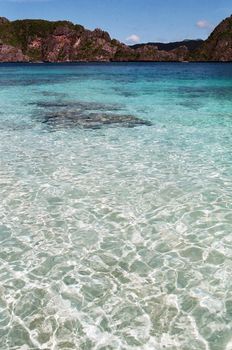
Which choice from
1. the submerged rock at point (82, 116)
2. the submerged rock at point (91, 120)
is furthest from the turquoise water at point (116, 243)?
the submerged rock at point (82, 116)

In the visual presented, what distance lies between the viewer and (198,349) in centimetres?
693

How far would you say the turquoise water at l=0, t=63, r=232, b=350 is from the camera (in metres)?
7.46

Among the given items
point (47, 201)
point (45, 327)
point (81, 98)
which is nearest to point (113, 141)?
point (47, 201)

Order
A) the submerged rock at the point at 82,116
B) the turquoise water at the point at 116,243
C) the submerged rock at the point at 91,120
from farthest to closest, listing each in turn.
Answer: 1. the submerged rock at the point at 82,116
2. the submerged rock at the point at 91,120
3. the turquoise water at the point at 116,243

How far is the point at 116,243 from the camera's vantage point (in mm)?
10672

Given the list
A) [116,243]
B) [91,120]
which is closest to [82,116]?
[91,120]

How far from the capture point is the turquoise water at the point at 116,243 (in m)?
7.46

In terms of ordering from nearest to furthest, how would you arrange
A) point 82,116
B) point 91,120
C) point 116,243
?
point 116,243, point 91,120, point 82,116

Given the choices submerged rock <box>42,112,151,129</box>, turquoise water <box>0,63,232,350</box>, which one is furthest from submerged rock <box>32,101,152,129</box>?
turquoise water <box>0,63,232,350</box>

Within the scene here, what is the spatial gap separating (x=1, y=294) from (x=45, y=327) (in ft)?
5.38

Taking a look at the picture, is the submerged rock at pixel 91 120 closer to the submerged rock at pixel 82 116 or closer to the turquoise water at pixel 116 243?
the submerged rock at pixel 82 116

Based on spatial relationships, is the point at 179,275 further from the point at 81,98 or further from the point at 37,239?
the point at 81,98

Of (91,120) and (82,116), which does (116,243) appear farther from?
(82,116)

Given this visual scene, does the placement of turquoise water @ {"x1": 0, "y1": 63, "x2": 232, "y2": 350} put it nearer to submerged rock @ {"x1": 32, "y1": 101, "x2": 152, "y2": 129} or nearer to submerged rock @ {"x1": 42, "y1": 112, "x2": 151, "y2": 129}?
submerged rock @ {"x1": 42, "y1": 112, "x2": 151, "y2": 129}
